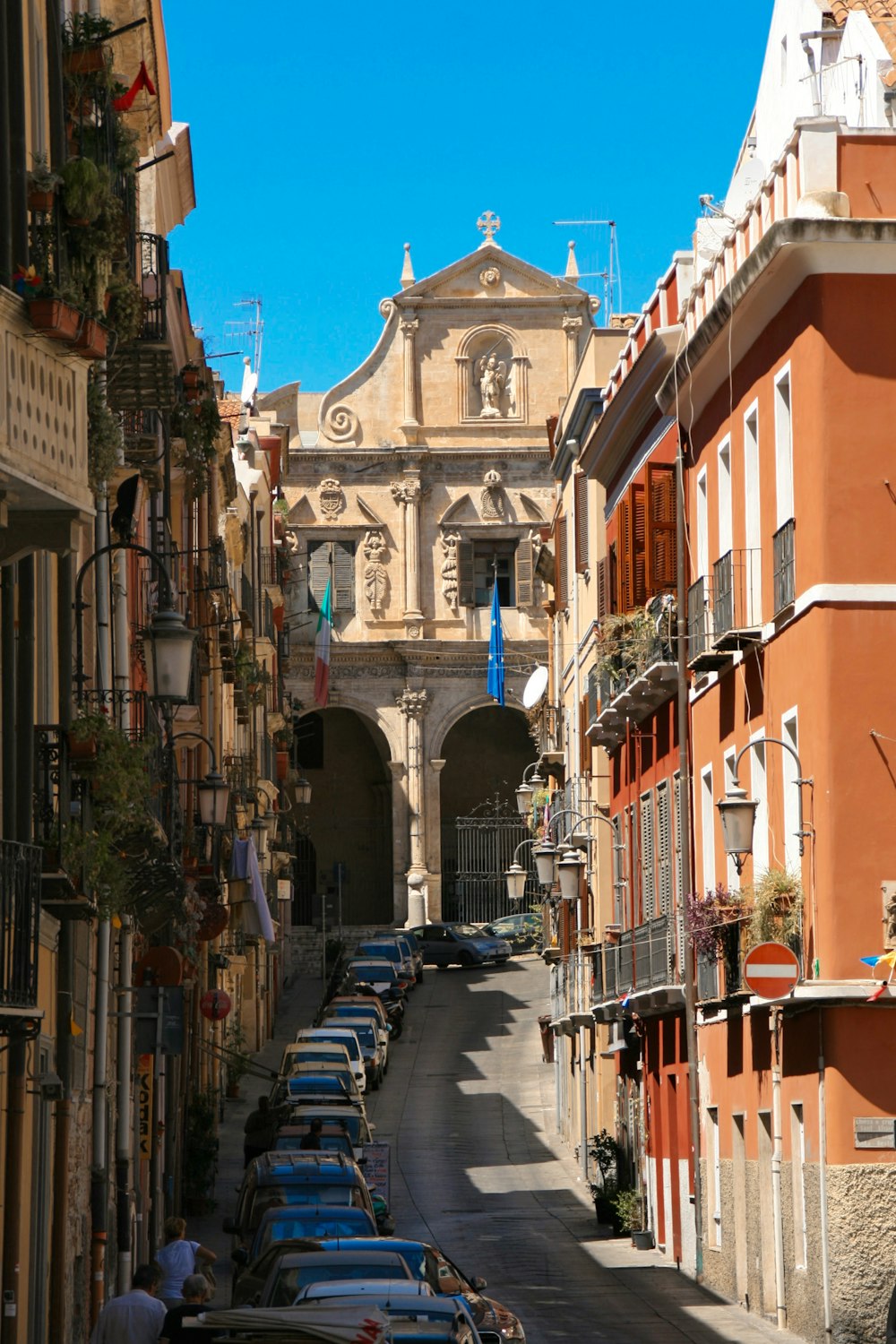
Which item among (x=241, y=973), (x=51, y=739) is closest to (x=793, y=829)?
(x=51, y=739)

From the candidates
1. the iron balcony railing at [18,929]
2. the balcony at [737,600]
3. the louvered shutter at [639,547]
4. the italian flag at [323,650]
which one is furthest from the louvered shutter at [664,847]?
the italian flag at [323,650]

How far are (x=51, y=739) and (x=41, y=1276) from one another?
4097 millimetres

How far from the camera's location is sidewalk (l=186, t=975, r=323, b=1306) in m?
29.9

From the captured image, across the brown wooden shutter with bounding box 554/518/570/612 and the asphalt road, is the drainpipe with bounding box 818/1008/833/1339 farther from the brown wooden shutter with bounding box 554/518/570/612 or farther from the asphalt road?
A: the brown wooden shutter with bounding box 554/518/570/612

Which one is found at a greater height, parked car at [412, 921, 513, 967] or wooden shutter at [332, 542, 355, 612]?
wooden shutter at [332, 542, 355, 612]

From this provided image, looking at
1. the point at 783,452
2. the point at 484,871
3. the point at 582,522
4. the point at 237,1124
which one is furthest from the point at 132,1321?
the point at 484,871

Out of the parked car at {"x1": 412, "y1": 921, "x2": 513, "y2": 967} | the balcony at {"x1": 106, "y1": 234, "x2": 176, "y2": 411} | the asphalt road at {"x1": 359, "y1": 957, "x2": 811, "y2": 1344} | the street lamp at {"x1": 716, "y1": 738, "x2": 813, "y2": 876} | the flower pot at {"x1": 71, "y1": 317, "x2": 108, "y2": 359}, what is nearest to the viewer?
the flower pot at {"x1": 71, "y1": 317, "x2": 108, "y2": 359}

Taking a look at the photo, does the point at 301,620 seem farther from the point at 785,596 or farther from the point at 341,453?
the point at 785,596

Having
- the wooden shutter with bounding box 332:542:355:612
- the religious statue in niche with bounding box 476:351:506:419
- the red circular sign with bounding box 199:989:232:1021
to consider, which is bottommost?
the red circular sign with bounding box 199:989:232:1021

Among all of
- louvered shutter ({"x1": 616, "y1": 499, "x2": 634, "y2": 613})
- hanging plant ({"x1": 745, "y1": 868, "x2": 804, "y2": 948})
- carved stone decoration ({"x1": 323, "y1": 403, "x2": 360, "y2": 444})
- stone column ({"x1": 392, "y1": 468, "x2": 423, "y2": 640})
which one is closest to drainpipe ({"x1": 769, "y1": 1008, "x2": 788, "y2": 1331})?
hanging plant ({"x1": 745, "y1": 868, "x2": 804, "y2": 948})

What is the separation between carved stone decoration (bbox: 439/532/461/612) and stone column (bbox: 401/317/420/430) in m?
3.24

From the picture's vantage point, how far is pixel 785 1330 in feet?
70.3

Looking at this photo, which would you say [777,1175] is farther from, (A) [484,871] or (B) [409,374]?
(B) [409,374]

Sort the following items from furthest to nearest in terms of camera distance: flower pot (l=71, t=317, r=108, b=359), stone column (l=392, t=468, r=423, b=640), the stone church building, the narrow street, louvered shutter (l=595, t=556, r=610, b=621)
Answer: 1. stone column (l=392, t=468, r=423, b=640)
2. the stone church building
3. louvered shutter (l=595, t=556, r=610, b=621)
4. the narrow street
5. flower pot (l=71, t=317, r=108, b=359)
